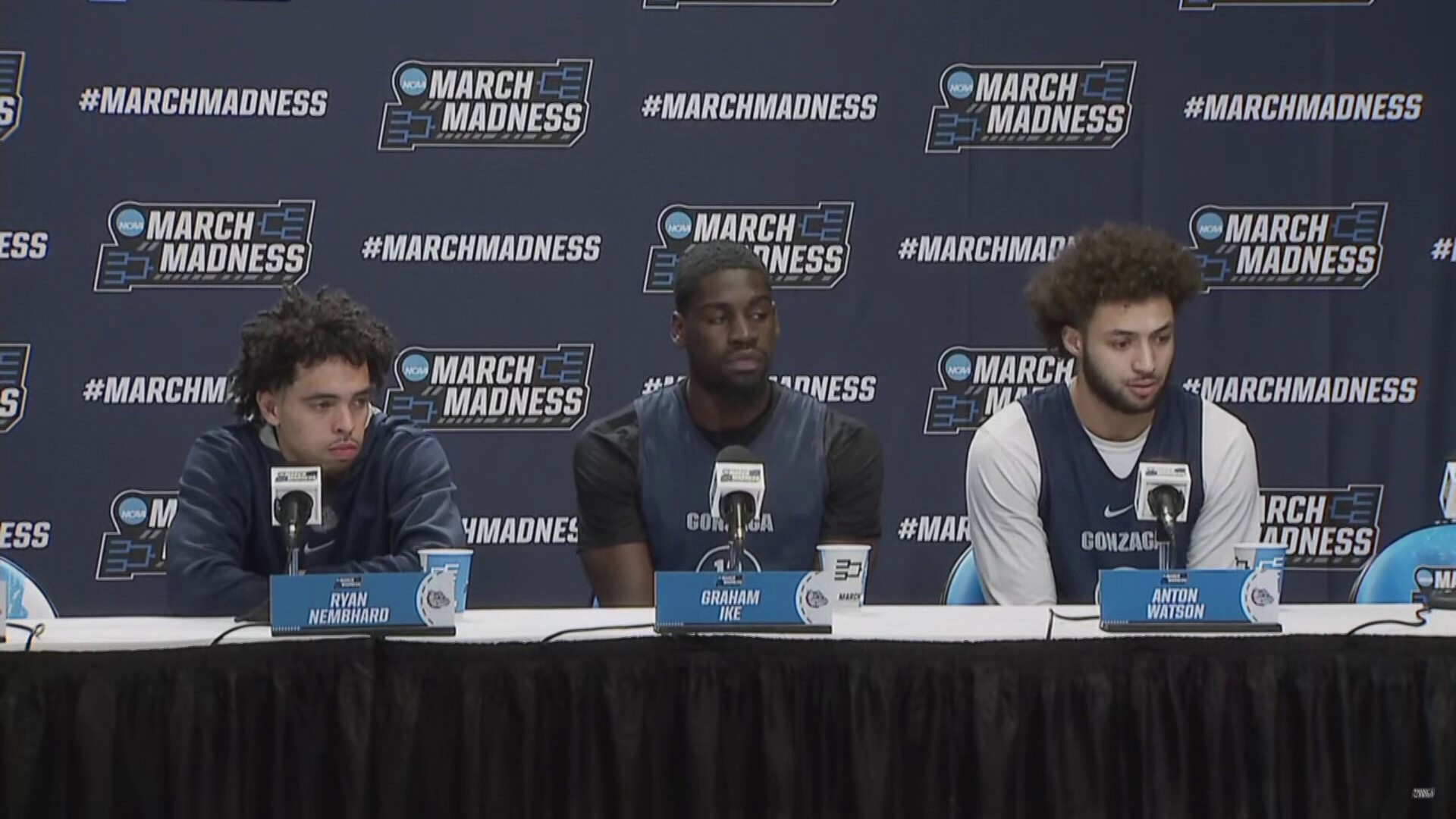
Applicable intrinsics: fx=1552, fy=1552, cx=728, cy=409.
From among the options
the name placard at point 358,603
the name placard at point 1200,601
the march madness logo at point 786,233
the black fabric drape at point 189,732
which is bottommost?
the black fabric drape at point 189,732

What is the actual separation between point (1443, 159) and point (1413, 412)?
804mm

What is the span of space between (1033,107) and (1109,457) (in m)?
1.67

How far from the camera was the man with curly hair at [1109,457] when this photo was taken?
3527 mm

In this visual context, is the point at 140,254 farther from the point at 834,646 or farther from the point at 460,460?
the point at 834,646

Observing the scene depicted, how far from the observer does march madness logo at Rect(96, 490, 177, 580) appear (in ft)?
15.8

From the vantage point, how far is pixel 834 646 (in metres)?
2.50

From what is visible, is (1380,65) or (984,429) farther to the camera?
(1380,65)

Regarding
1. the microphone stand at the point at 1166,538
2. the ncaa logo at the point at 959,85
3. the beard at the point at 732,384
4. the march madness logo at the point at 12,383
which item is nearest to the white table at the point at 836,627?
the microphone stand at the point at 1166,538

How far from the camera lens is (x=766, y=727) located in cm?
247

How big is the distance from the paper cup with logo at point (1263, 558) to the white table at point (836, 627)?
98mm

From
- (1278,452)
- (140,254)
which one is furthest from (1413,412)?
(140,254)

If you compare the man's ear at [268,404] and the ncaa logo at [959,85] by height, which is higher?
the ncaa logo at [959,85]

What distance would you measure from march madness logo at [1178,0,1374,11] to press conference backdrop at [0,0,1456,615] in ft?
0.06

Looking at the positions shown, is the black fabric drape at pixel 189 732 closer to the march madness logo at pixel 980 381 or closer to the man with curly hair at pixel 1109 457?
the man with curly hair at pixel 1109 457
